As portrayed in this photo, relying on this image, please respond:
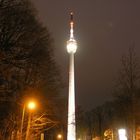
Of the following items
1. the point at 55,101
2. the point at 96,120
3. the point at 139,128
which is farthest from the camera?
the point at 96,120

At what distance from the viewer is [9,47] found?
84.9 feet

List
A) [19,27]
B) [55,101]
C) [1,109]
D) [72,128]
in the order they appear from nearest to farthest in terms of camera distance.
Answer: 1. [19,27]
2. [1,109]
3. [55,101]
4. [72,128]

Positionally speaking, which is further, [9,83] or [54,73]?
Answer: [54,73]

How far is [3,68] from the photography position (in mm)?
24969

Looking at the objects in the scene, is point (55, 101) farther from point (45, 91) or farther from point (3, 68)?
point (3, 68)

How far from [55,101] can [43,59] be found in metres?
13.0

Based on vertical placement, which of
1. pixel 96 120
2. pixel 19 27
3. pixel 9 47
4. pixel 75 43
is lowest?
pixel 9 47

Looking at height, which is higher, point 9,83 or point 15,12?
point 15,12

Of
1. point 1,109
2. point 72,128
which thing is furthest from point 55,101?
point 72,128

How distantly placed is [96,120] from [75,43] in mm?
20158

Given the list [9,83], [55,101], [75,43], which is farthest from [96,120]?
[9,83]

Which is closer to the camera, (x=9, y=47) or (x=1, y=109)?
(x=9, y=47)

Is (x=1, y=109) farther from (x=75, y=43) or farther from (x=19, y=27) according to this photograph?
(x=75, y=43)

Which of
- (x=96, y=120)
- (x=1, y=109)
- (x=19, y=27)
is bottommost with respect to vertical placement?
(x=1, y=109)
